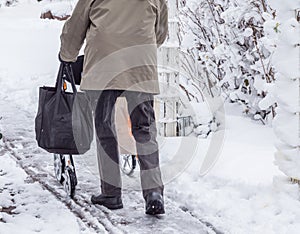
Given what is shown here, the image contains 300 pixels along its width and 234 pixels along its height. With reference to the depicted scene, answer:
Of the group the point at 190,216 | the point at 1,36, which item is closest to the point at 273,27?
the point at 190,216

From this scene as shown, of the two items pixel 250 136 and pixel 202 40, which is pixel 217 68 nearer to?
pixel 202 40

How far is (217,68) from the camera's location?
800 cm

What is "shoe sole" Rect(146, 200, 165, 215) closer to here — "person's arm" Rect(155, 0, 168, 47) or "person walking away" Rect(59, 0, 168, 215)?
"person walking away" Rect(59, 0, 168, 215)

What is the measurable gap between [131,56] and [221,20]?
3.26 metres

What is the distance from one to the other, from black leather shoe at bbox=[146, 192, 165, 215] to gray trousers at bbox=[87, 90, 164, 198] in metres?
0.05

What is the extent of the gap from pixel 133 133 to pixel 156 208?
59cm

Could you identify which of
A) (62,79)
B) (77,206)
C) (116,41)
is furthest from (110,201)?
(116,41)

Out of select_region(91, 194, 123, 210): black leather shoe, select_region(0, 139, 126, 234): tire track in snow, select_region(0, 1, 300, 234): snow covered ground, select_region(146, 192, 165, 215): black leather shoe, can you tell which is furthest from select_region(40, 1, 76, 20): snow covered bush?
select_region(146, 192, 165, 215): black leather shoe

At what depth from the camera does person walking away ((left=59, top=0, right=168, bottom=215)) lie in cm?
453

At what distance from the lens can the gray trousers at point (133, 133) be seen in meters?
4.73

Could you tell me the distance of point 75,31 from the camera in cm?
468


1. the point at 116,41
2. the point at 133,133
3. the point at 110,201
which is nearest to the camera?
the point at 116,41

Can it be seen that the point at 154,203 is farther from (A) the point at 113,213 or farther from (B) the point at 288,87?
(B) the point at 288,87

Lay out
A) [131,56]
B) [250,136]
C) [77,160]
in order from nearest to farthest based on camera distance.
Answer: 1. [131,56]
2. [77,160]
3. [250,136]
